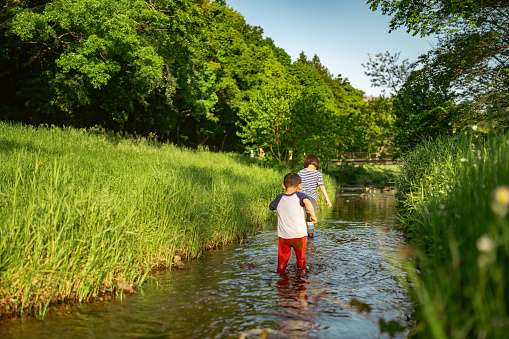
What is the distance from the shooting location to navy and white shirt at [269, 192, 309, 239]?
6793 mm

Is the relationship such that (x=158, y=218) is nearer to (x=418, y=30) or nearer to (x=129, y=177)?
(x=129, y=177)

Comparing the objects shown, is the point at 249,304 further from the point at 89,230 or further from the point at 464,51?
the point at 464,51

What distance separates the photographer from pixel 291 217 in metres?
6.83

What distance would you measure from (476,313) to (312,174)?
24.3ft

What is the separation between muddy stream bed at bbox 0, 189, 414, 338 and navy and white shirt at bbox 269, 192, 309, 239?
2.52 ft

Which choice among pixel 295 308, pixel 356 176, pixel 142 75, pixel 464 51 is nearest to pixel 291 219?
pixel 295 308

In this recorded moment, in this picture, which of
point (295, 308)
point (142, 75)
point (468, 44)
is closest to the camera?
point (295, 308)

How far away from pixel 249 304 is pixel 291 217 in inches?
71.9

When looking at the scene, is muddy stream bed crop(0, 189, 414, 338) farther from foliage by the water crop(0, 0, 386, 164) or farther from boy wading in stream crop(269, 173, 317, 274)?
foliage by the water crop(0, 0, 386, 164)

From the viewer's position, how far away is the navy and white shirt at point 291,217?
22.3 ft

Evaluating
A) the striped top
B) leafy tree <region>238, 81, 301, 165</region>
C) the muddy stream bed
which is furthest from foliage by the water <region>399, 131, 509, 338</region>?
leafy tree <region>238, 81, 301, 165</region>

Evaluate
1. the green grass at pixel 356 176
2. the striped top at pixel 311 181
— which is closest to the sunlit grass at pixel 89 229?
the striped top at pixel 311 181

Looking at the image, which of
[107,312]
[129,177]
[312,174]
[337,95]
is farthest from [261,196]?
[337,95]

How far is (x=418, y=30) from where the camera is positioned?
1711cm
